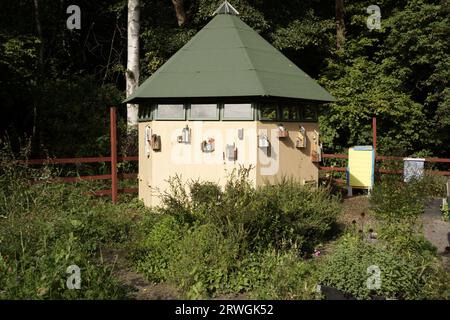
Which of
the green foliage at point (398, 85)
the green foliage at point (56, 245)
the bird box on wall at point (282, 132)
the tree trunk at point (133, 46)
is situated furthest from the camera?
the green foliage at point (398, 85)

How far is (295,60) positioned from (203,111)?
42.3 ft

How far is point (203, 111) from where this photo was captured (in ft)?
31.2

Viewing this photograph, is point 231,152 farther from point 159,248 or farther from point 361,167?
point 361,167

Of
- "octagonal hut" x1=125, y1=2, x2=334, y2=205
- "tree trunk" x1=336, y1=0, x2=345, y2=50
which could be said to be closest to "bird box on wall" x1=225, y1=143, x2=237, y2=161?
"octagonal hut" x1=125, y1=2, x2=334, y2=205

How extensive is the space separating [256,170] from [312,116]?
7.53ft

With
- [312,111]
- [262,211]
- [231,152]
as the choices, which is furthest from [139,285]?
[312,111]

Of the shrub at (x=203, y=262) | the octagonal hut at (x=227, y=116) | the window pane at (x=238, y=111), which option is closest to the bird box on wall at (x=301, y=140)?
the octagonal hut at (x=227, y=116)

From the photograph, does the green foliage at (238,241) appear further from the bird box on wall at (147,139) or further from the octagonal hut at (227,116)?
the bird box on wall at (147,139)

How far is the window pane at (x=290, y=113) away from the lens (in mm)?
9711

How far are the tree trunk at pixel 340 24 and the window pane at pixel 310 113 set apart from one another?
36.2ft

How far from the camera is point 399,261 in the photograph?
5.50m

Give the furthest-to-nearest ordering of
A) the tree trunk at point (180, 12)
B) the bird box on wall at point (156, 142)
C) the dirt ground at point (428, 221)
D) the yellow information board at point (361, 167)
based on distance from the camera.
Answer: the tree trunk at point (180, 12) → the yellow information board at point (361, 167) → the bird box on wall at point (156, 142) → the dirt ground at point (428, 221)

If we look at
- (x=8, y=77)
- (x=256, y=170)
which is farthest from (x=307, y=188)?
(x=8, y=77)
